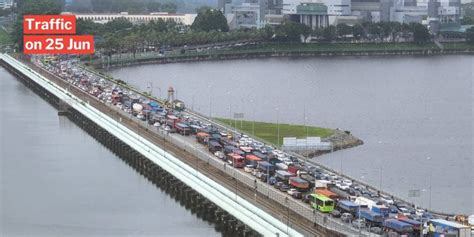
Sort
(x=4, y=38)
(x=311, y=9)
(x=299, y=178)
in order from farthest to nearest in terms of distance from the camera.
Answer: (x=311, y=9)
(x=4, y=38)
(x=299, y=178)

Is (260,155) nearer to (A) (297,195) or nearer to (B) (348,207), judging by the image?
(A) (297,195)

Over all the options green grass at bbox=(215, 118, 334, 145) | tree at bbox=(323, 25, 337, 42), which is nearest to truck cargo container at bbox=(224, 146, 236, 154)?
green grass at bbox=(215, 118, 334, 145)

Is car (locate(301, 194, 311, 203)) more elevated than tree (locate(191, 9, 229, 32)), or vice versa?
tree (locate(191, 9, 229, 32))

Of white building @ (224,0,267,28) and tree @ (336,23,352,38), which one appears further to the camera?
white building @ (224,0,267,28)

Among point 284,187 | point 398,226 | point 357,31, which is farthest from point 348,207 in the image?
point 357,31

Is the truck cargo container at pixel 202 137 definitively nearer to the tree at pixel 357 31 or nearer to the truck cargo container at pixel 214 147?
the truck cargo container at pixel 214 147

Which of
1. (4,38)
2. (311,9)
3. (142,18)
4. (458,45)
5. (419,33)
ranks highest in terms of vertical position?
(311,9)

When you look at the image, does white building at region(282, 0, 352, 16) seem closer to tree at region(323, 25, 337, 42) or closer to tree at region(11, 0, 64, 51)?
tree at region(323, 25, 337, 42)
